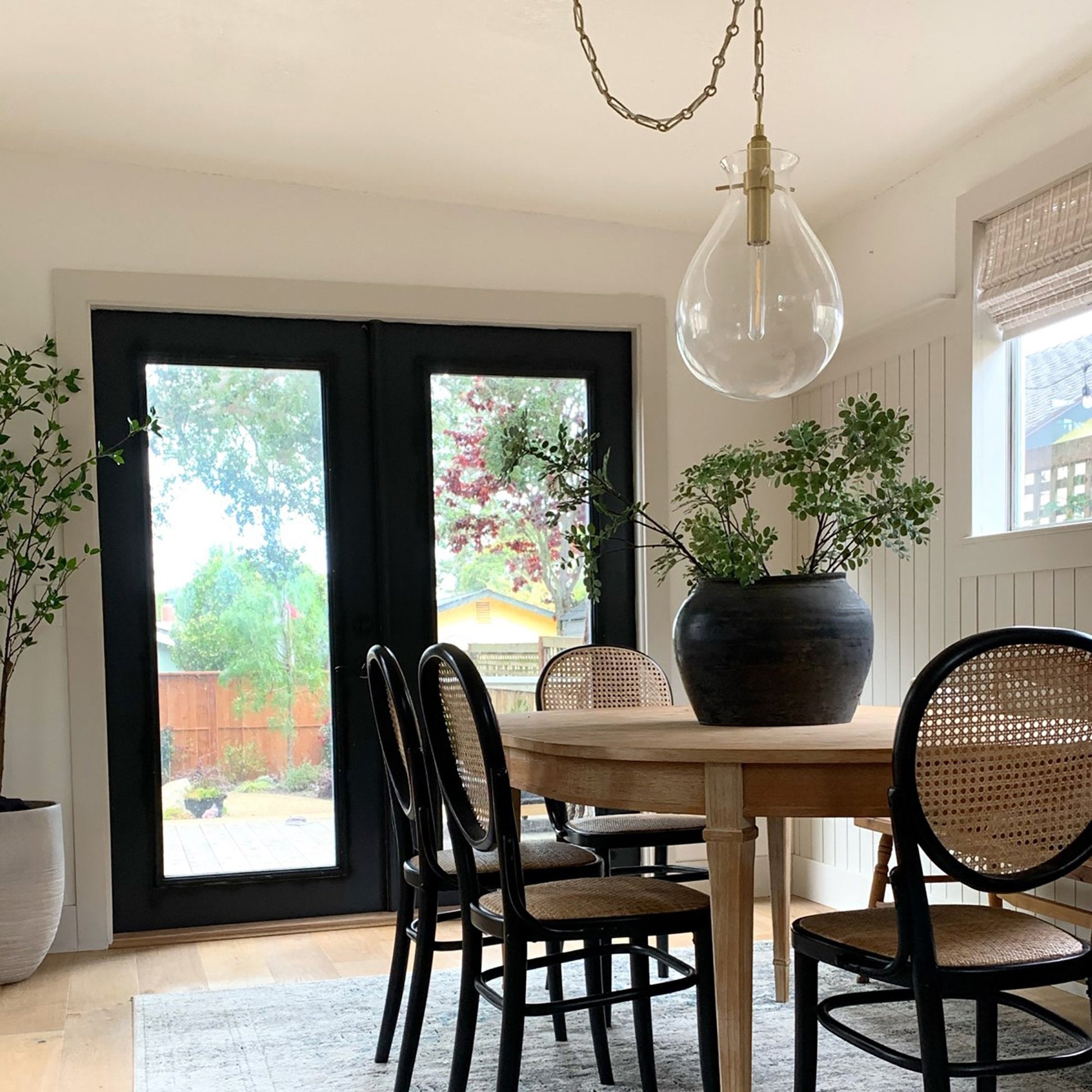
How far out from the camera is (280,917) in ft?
14.4

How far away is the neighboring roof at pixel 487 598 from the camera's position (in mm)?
4594

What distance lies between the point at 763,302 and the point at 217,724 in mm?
2665

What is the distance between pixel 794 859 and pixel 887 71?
271 cm

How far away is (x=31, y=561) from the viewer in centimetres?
398

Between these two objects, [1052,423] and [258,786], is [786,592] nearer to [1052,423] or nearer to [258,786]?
[1052,423]

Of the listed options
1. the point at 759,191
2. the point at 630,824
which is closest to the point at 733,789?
the point at 759,191

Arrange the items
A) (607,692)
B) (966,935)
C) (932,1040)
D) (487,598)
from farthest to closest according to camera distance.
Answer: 1. (487,598)
2. (607,692)
3. (966,935)
4. (932,1040)

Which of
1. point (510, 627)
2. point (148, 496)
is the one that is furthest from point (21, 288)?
point (510, 627)

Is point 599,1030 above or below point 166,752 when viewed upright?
below

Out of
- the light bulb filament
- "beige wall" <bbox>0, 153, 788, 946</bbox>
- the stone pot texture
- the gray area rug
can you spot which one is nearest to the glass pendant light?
the light bulb filament

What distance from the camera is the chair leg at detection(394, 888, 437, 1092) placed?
2654mm

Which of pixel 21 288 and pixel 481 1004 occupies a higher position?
pixel 21 288

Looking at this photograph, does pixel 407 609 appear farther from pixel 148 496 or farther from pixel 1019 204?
pixel 1019 204

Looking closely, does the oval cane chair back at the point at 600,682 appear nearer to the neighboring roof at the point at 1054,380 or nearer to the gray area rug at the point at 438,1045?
the gray area rug at the point at 438,1045
